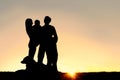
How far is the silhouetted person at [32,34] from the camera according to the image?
86.9ft

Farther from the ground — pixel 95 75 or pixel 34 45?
pixel 34 45

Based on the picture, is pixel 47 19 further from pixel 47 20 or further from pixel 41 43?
pixel 41 43

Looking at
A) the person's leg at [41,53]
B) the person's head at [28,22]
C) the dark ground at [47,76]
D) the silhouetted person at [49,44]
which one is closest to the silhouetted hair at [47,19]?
the silhouetted person at [49,44]

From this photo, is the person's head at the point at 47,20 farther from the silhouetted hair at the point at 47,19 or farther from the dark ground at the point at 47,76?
the dark ground at the point at 47,76

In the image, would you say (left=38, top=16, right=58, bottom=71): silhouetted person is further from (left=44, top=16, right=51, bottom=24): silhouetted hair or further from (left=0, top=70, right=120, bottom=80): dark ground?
(left=0, top=70, right=120, bottom=80): dark ground

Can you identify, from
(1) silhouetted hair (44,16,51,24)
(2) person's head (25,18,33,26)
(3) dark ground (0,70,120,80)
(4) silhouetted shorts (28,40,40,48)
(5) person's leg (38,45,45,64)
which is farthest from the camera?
(5) person's leg (38,45,45,64)

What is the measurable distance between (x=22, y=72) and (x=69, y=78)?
2.42 metres

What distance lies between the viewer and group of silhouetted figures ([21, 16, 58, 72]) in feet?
86.2

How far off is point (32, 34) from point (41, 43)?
72 centimetres

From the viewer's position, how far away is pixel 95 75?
2625 centimetres

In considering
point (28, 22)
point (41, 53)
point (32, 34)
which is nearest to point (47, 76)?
point (41, 53)

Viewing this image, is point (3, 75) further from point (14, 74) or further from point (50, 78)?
point (50, 78)

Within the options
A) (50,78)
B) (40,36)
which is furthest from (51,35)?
(50,78)

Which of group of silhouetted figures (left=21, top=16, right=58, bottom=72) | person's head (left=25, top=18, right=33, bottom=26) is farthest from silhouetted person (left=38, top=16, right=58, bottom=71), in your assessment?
person's head (left=25, top=18, right=33, bottom=26)
